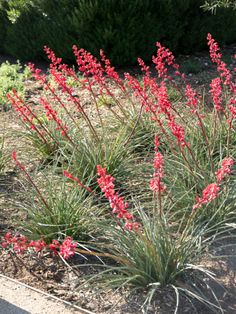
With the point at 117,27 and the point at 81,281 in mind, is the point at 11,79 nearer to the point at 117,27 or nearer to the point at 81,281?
the point at 117,27

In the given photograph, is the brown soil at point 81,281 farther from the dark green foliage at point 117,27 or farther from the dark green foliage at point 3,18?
the dark green foliage at point 3,18

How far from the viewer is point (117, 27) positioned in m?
8.03

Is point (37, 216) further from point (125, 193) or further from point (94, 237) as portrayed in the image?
point (125, 193)

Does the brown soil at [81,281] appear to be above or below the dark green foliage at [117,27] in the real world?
below

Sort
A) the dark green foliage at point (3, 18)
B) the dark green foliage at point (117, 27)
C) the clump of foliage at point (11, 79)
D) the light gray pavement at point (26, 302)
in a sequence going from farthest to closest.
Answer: the dark green foliage at point (3, 18) < the dark green foliage at point (117, 27) < the clump of foliage at point (11, 79) < the light gray pavement at point (26, 302)

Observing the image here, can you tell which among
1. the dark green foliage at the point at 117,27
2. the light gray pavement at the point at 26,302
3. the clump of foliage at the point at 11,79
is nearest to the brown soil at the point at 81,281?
the light gray pavement at the point at 26,302

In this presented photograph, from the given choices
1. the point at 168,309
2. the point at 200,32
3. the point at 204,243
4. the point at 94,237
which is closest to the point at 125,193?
the point at 94,237

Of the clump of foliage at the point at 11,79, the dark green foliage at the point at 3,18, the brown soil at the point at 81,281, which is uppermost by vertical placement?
the dark green foliage at the point at 3,18

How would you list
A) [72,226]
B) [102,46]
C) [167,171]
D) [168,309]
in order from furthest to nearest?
[102,46], [167,171], [72,226], [168,309]

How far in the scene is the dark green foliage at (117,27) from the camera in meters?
7.98

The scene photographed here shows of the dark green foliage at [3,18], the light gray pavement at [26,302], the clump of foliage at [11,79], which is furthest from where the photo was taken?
the dark green foliage at [3,18]

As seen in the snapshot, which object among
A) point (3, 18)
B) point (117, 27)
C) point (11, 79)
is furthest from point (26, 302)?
point (3, 18)

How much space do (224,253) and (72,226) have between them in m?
1.07

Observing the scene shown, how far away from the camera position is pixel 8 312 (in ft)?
11.8
